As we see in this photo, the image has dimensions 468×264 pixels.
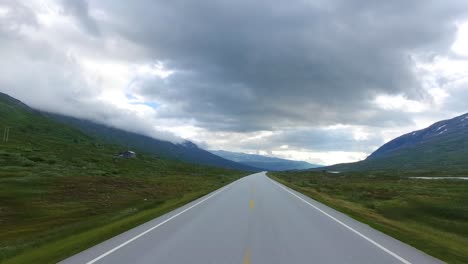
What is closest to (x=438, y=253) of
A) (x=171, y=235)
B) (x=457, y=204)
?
(x=171, y=235)

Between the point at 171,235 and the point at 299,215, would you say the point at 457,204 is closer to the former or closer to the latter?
the point at 299,215

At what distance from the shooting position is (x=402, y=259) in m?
9.66

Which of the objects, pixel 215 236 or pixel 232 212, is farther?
pixel 232 212

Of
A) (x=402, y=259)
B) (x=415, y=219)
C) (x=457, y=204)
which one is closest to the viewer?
(x=402, y=259)

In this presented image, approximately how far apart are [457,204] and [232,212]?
20318 millimetres

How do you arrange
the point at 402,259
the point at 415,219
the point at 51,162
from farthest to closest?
1. the point at 51,162
2. the point at 415,219
3. the point at 402,259

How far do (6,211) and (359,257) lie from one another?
24634 mm

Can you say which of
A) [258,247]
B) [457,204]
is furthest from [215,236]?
[457,204]

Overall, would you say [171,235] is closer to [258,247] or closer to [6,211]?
[258,247]

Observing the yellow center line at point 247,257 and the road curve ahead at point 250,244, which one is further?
the road curve ahead at point 250,244

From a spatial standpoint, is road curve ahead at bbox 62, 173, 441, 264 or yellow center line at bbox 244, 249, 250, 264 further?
road curve ahead at bbox 62, 173, 441, 264

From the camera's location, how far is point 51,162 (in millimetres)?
71375

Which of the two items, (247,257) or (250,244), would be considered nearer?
(247,257)

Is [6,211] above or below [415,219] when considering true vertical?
below
